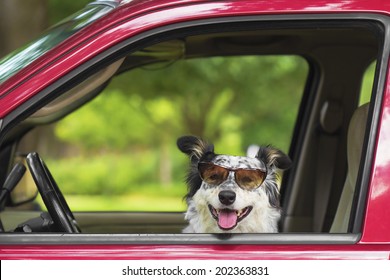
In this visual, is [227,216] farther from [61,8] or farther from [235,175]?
[61,8]

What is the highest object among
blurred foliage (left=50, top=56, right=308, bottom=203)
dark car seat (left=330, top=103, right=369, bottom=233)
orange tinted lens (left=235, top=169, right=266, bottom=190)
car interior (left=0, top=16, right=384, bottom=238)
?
blurred foliage (left=50, top=56, right=308, bottom=203)

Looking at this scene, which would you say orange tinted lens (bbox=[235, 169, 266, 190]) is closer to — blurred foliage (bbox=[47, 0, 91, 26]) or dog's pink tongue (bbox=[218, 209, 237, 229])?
dog's pink tongue (bbox=[218, 209, 237, 229])

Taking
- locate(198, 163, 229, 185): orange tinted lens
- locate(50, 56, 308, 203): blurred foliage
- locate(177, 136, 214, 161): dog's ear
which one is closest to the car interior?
locate(177, 136, 214, 161): dog's ear

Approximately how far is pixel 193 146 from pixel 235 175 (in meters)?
0.26

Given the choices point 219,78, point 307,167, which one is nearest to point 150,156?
point 219,78

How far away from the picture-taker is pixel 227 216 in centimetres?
289

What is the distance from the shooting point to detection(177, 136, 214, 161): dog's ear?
3058 millimetres

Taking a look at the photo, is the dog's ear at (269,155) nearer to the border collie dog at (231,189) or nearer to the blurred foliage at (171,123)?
the border collie dog at (231,189)

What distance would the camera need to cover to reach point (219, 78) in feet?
48.7

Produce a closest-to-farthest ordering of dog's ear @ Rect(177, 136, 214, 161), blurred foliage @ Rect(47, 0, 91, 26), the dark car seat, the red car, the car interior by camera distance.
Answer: the red car → dog's ear @ Rect(177, 136, 214, 161) → the dark car seat → the car interior → blurred foliage @ Rect(47, 0, 91, 26)

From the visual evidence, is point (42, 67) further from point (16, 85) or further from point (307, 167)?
point (307, 167)

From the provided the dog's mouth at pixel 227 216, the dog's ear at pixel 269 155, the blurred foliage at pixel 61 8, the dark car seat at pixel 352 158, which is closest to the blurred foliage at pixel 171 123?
the blurred foliage at pixel 61 8

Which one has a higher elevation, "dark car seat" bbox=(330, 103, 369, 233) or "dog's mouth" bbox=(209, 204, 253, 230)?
"dark car seat" bbox=(330, 103, 369, 233)

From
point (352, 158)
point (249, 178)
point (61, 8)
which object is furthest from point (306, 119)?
point (61, 8)
